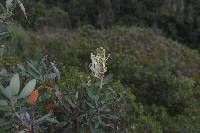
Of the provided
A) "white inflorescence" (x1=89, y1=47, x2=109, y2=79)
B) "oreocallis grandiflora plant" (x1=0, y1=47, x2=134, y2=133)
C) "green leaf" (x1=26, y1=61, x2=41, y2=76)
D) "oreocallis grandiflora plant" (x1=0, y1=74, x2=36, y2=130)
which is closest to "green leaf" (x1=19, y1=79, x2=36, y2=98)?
"oreocallis grandiflora plant" (x1=0, y1=74, x2=36, y2=130)

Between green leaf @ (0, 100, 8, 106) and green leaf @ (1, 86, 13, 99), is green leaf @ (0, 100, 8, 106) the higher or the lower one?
the lower one

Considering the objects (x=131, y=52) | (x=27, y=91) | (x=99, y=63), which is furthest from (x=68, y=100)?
(x=131, y=52)

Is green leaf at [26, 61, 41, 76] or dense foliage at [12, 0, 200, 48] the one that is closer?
green leaf at [26, 61, 41, 76]

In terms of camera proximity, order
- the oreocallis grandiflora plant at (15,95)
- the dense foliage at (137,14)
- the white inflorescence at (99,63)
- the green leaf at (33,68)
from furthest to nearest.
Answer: the dense foliage at (137,14) → the white inflorescence at (99,63) → the green leaf at (33,68) → the oreocallis grandiflora plant at (15,95)

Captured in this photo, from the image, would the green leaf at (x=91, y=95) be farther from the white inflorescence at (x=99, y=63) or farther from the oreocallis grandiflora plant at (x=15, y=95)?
the oreocallis grandiflora plant at (x=15, y=95)

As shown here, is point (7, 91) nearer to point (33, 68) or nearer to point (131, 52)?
point (33, 68)

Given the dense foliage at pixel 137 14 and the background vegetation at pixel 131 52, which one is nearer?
the background vegetation at pixel 131 52

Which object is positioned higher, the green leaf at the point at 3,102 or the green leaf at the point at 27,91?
the green leaf at the point at 27,91

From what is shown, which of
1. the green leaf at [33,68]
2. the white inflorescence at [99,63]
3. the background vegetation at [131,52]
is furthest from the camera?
the background vegetation at [131,52]

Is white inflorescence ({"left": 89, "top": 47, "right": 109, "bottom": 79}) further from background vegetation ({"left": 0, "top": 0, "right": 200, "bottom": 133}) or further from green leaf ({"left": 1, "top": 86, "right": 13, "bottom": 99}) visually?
green leaf ({"left": 1, "top": 86, "right": 13, "bottom": 99})

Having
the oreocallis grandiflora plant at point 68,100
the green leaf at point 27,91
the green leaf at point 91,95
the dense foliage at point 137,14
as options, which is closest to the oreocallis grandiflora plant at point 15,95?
the green leaf at point 27,91

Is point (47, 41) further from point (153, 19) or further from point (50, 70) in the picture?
point (50, 70)

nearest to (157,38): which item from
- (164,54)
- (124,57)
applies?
(164,54)

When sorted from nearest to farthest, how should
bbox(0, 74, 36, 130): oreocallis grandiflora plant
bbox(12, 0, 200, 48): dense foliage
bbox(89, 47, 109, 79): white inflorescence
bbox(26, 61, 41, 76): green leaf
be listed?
bbox(0, 74, 36, 130): oreocallis grandiflora plant
bbox(26, 61, 41, 76): green leaf
bbox(89, 47, 109, 79): white inflorescence
bbox(12, 0, 200, 48): dense foliage
